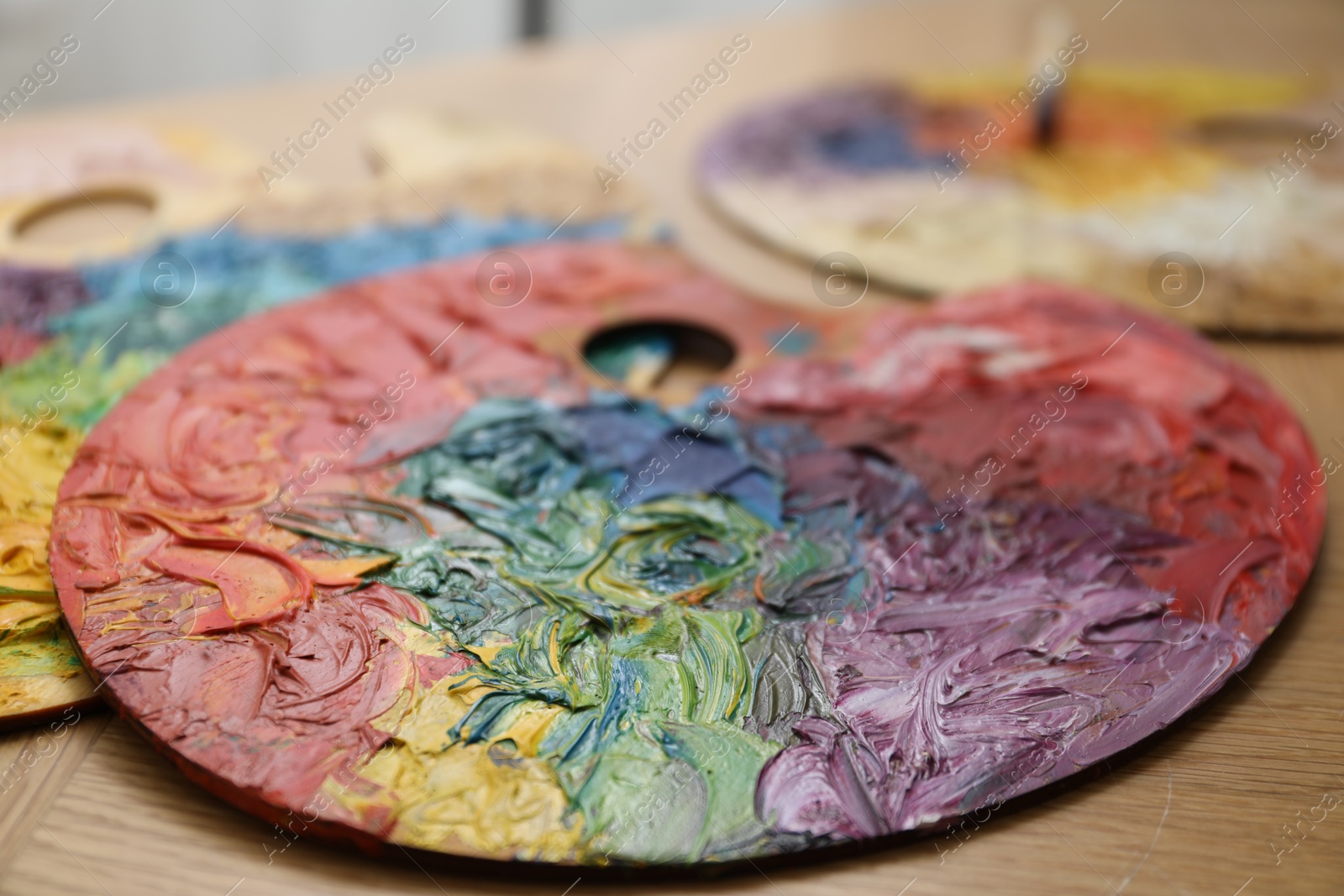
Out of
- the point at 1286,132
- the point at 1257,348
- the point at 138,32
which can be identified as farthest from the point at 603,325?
the point at 138,32

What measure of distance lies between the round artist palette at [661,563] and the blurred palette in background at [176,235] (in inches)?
5.0

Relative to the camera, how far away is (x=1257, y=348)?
188 cm

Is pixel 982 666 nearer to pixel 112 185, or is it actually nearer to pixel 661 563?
pixel 661 563

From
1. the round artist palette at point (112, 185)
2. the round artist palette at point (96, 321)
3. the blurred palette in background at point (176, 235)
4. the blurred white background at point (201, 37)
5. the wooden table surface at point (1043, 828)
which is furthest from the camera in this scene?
the blurred white background at point (201, 37)

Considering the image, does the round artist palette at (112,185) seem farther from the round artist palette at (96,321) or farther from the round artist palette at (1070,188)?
the round artist palette at (1070,188)

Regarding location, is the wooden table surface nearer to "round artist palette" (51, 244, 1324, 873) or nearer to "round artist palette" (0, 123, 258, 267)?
"round artist palette" (51, 244, 1324, 873)

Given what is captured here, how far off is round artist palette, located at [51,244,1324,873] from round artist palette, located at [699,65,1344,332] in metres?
0.27

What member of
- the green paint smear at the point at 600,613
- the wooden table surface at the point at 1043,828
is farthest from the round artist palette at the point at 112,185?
the wooden table surface at the point at 1043,828

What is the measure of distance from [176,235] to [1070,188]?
1607mm

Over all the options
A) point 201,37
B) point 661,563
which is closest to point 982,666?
point 661,563

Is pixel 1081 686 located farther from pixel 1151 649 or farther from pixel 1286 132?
pixel 1286 132

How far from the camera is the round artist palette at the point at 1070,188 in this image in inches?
77.0

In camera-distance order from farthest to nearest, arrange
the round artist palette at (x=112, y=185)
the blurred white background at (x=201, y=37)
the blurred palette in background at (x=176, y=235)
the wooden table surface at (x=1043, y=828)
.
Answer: the blurred white background at (x=201, y=37) → the round artist palette at (x=112, y=185) → the blurred palette in background at (x=176, y=235) → the wooden table surface at (x=1043, y=828)

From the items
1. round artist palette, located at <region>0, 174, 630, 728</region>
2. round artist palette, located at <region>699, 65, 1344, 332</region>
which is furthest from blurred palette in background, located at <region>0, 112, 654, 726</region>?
round artist palette, located at <region>699, 65, 1344, 332</region>
